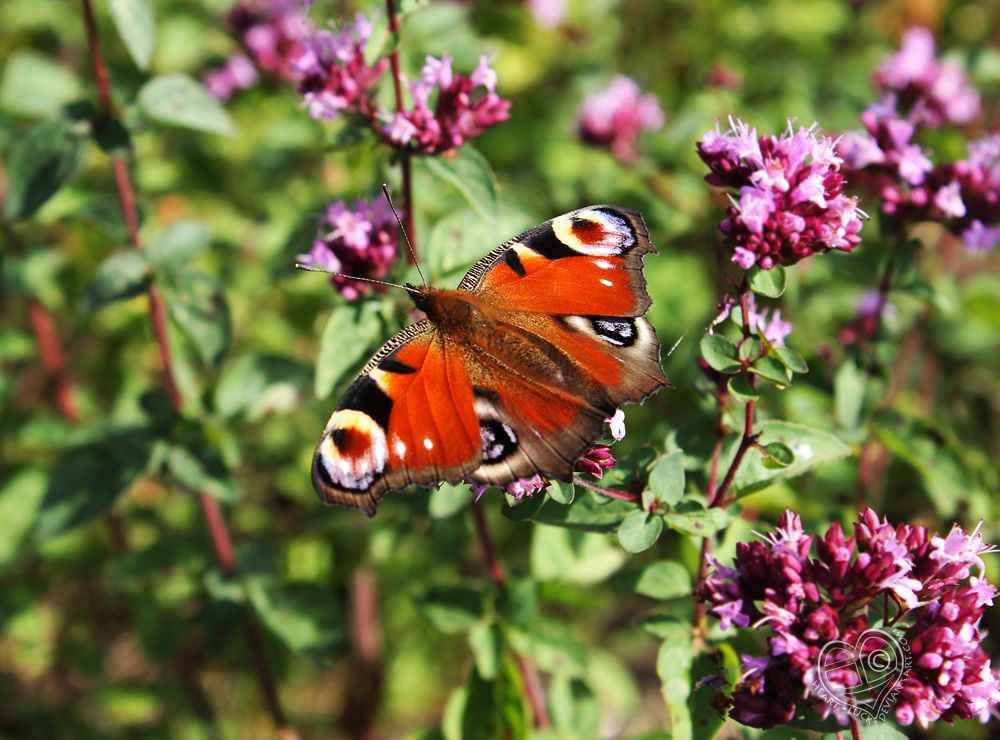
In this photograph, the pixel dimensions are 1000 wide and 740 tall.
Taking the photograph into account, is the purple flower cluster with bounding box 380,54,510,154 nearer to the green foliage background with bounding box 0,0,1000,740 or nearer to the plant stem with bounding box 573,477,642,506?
the green foliage background with bounding box 0,0,1000,740

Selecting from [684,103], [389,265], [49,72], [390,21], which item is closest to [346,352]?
[389,265]

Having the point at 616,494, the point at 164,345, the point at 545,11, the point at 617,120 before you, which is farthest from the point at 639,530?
the point at 545,11

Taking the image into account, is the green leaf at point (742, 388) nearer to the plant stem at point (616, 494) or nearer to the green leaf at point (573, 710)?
the plant stem at point (616, 494)

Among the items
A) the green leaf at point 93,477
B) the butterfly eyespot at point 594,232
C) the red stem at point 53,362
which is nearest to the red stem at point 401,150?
the butterfly eyespot at point 594,232

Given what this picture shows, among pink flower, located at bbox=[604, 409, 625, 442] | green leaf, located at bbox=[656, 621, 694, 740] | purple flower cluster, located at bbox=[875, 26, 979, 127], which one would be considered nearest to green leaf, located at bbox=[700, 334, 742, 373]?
pink flower, located at bbox=[604, 409, 625, 442]

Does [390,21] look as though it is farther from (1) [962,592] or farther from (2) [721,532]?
(1) [962,592]

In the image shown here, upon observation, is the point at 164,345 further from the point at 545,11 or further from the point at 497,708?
the point at 545,11
